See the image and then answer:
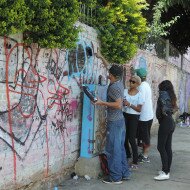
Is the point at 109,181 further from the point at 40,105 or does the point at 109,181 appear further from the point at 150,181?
the point at 40,105

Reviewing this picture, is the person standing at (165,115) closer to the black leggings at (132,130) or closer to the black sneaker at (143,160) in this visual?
the black leggings at (132,130)

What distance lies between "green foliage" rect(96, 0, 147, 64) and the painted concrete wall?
0.23 m

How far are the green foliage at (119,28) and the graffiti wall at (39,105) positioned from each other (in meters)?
0.34

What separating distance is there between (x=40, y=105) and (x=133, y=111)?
2213 millimetres

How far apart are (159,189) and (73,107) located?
1821 mm

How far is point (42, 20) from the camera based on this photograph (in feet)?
14.7

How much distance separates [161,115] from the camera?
6.16 meters

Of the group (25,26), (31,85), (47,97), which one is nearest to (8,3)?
(25,26)

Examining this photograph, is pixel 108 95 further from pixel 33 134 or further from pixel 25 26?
pixel 25 26

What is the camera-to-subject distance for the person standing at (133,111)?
670cm

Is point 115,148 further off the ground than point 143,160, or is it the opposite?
point 115,148

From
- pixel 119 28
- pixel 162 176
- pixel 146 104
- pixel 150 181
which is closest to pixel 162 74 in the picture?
pixel 146 104

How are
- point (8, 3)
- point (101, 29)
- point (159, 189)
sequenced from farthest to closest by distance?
point (101, 29), point (159, 189), point (8, 3)

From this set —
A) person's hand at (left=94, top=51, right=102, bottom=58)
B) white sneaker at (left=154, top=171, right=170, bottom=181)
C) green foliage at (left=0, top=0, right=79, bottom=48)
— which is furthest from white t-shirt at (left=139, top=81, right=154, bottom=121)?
green foliage at (left=0, top=0, right=79, bottom=48)
